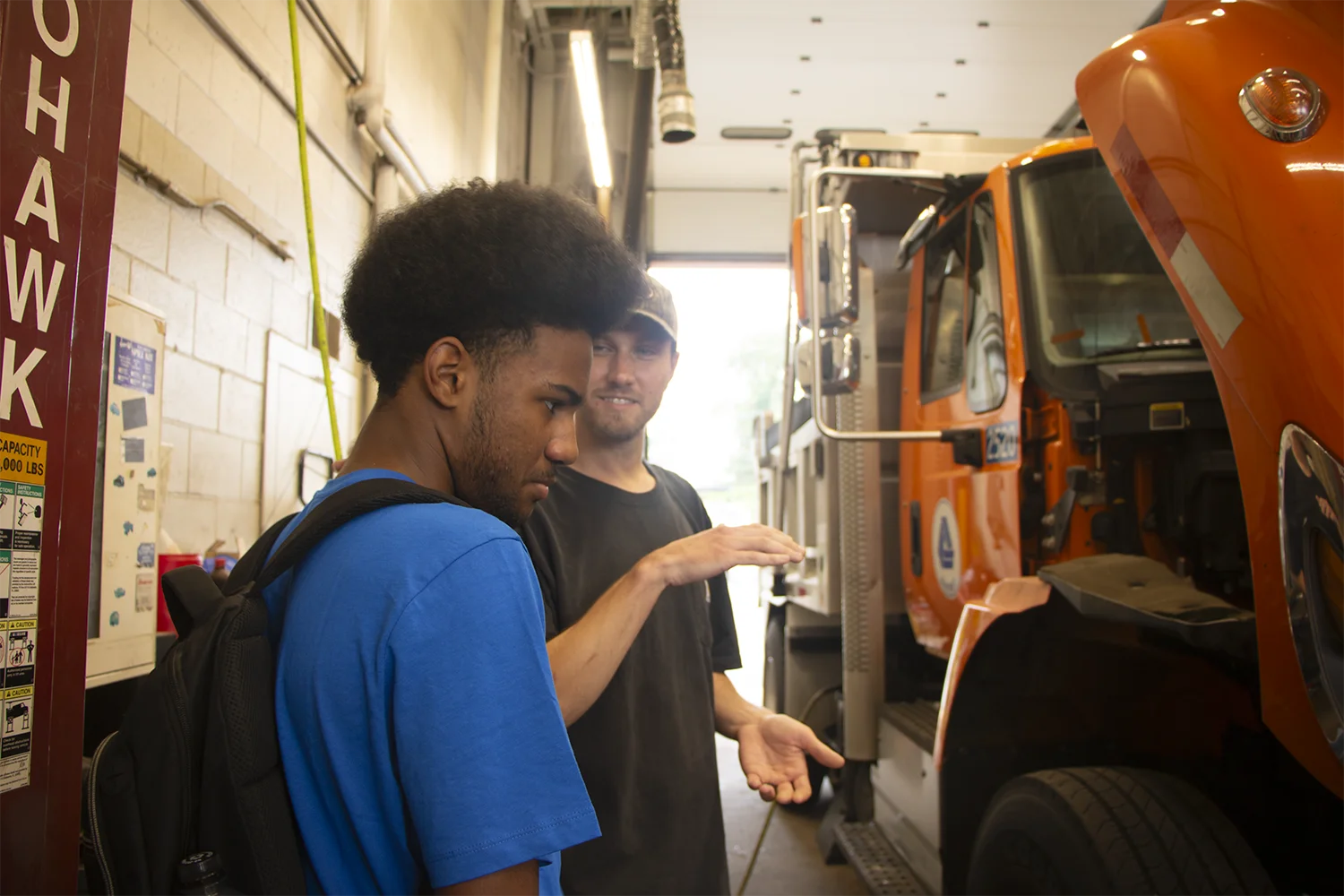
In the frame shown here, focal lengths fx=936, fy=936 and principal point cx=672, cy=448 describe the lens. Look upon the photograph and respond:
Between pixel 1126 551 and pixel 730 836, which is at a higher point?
pixel 1126 551

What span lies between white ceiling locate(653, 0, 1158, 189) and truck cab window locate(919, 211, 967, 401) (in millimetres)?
4057

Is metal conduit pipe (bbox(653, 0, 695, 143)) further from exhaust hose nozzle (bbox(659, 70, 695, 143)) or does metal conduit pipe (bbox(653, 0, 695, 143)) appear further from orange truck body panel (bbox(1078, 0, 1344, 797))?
orange truck body panel (bbox(1078, 0, 1344, 797))

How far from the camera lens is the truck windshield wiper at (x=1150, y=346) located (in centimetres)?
242

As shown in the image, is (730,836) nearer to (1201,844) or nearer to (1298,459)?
(1201,844)

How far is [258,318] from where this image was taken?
330 centimetres

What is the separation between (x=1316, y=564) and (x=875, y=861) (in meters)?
2.55

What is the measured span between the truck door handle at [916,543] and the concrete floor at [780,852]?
107cm

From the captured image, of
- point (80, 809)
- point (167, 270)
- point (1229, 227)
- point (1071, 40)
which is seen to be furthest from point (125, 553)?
point (1071, 40)

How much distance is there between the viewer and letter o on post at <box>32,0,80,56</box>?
95 cm

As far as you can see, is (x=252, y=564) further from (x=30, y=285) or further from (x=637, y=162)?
(x=637, y=162)

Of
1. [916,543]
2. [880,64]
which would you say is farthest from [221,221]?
[880,64]

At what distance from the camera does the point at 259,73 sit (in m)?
3.19

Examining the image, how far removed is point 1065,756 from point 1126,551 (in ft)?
1.80

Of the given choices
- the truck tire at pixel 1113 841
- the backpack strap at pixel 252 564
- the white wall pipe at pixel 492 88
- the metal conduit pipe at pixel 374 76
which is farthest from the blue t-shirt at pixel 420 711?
the white wall pipe at pixel 492 88
